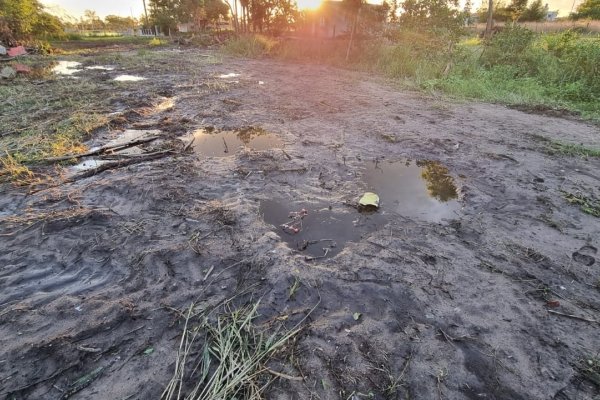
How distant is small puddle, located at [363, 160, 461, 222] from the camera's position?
380cm

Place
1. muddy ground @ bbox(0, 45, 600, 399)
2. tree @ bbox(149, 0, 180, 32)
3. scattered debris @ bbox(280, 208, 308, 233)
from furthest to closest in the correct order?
tree @ bbox(149, 0, 180, 32)
scattered debris @ bbox(280, 208, 308, 233)
muddy ground @ bbox(0, 45, 600, 399)

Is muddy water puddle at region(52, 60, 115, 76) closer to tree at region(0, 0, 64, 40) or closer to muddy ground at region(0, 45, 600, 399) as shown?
tree at region(0, 0, 64, 40)

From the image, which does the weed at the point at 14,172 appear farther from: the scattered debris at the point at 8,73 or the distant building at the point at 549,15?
the distant building at the point at 549,15

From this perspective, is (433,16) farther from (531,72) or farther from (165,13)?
(165,13)

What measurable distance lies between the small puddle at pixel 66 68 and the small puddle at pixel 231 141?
33.8ft

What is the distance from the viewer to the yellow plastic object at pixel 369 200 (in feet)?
12.3

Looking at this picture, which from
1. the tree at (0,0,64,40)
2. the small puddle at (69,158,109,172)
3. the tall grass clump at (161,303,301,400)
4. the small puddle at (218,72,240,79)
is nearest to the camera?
the tall grass clump at (161,303,301,400)

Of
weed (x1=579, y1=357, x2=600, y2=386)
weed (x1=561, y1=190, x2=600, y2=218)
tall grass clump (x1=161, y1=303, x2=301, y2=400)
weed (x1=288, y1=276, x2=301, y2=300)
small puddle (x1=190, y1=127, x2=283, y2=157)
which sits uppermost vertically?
small puddle (x1=190, y1=127, x2=283, y2=157)

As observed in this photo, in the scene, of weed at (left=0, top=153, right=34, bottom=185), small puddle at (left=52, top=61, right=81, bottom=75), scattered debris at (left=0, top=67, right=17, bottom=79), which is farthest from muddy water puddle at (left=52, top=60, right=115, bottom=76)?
weed at (left=0, top=153, right=34, bottom=185)

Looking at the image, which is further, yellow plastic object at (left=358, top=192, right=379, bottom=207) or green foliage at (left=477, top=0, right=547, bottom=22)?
green foliage at (left=477, top=0, right=547, bottom=22)

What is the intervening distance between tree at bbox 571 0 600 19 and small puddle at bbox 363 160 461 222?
3900 cm

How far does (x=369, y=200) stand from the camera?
3777 mm

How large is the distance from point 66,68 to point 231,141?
12.9 metres

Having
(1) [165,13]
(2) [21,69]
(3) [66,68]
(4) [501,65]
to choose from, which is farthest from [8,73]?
(1) [165,13]
